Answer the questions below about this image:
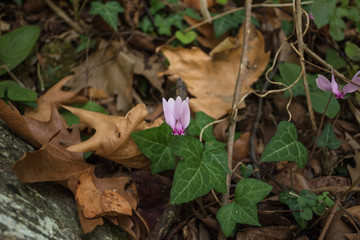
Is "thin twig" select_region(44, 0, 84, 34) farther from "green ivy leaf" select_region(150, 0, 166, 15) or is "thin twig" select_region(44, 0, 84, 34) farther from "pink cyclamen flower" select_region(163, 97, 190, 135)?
"pink cyclamen flower" select_region(163, 97, 190, 135)

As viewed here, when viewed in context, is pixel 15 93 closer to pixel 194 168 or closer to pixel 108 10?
pixel 108 10

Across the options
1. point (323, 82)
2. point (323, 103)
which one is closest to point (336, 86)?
point (323, 82)

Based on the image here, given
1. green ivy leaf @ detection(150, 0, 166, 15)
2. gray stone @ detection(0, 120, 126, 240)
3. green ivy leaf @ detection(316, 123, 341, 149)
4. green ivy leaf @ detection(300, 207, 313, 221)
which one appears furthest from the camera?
green ivy leaf @ detection(150, 0, 166, 15)

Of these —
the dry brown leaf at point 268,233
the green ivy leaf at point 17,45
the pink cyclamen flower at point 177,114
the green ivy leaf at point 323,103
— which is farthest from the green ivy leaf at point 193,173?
the green ivy leaf at point 17,45

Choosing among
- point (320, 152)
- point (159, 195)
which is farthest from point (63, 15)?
point (320, 152)

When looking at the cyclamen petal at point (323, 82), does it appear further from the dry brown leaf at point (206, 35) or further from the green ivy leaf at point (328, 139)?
the dry brown leaf at point (206, 35)

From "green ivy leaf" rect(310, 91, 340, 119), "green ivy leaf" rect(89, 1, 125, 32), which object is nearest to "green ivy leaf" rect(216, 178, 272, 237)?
"green ivy leaf" rect(310, 91, 340, 119)

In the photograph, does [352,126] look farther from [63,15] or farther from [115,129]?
[63,15]
